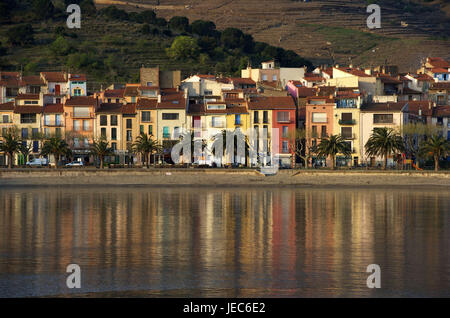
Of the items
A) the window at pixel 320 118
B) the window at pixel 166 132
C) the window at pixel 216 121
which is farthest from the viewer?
the window at pixel 166 132

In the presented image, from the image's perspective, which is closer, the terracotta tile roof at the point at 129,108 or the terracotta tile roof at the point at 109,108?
the terracotta tile roof at the point at 129,108

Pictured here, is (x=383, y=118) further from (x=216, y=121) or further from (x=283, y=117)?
(x=216, y=121)

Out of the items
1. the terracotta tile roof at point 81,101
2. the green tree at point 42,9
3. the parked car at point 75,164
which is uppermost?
the green tree at point 42,9

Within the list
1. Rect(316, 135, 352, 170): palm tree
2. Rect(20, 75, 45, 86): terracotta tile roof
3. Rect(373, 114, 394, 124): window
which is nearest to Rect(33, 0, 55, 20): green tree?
Rect(20, 75, 45, 86): terracotta tile roof

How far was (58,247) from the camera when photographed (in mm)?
42031

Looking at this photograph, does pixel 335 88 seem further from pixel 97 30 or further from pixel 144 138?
pixel 97 30

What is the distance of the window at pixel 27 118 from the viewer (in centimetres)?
9956

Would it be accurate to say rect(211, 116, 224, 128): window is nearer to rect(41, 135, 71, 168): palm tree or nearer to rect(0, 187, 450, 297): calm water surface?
rect(41, 135, 71, 168): palm tree

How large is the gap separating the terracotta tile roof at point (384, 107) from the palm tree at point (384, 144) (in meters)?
4.99

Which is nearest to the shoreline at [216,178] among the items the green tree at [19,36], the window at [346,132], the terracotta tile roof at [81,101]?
the window at [346,132]

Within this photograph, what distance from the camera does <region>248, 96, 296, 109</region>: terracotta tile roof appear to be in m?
98.2

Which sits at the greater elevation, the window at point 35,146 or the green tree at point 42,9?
the green tree at point 42,9

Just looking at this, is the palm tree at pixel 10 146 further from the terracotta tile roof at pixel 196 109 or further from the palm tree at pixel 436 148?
the palm tree at pixel 436 148

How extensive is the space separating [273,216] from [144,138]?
3904 centimetres
